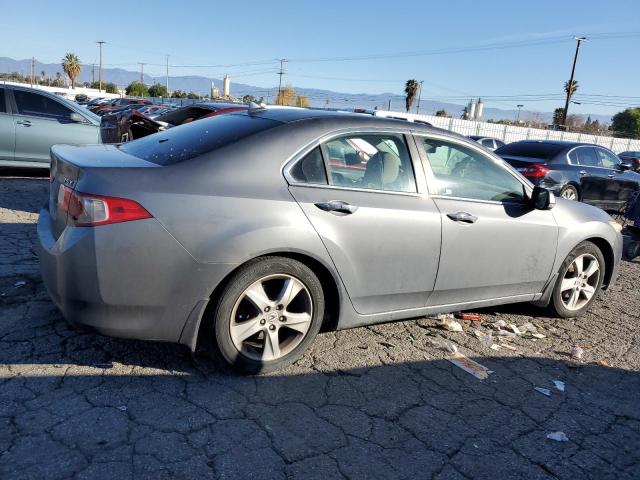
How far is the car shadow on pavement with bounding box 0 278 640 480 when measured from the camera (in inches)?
98.7

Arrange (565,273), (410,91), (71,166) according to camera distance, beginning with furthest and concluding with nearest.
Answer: (410,91)
(565,273)
(71,166)

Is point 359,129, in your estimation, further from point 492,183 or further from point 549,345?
point 549,345

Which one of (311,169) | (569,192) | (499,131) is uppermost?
(499,131)

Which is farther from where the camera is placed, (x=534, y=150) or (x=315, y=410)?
(x=534, y=150)

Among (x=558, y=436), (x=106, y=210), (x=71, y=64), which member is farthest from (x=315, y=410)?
(x=71, y=64)

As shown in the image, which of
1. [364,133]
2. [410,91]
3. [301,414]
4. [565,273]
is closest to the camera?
[301,414]

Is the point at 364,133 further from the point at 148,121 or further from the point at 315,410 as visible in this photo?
the point at 148,121

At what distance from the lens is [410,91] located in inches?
2576

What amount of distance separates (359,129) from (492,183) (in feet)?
4.12

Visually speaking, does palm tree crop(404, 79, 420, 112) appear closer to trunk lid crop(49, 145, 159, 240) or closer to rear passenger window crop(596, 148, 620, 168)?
rear passenger window crop(596, 148, 620, 168)

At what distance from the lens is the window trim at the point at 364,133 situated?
3.26 m

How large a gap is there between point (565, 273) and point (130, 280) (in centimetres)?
360

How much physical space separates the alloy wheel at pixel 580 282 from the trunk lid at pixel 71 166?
3.61 metres

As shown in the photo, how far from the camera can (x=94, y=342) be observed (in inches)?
138
